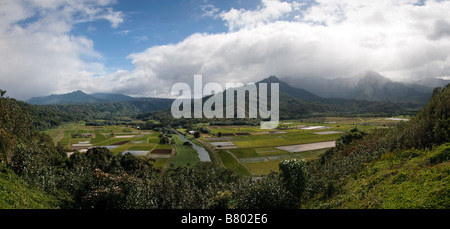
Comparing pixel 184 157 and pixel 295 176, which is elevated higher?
pixel 295 176

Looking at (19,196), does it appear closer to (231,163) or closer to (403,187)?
(403,187)

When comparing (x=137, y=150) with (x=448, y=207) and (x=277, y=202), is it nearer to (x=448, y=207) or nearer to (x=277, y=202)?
(x=277, y=202)

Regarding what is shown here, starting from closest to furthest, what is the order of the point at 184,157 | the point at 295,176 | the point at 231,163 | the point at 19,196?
the point at 19,196 → the point at 295,176 → the point at 231,163 → the point at 184,157

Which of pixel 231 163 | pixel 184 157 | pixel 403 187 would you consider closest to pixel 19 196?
pixel 403 187

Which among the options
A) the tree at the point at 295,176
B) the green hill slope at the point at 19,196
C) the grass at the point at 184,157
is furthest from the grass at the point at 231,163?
the green hill slope at the point at 19,196

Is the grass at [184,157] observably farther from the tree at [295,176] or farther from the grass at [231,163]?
the tree at [295,176]

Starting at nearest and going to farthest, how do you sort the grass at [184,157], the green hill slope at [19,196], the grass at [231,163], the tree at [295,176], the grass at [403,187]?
the grass at [403,187] < the green hill slope at [19,196] < the tree at [295,176] < the grass at [231,163] < the grass at [184,157]

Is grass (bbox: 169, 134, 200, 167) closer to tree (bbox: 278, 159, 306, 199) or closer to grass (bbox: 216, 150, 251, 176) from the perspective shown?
grass (bbox: 216, 150, 251, 176)

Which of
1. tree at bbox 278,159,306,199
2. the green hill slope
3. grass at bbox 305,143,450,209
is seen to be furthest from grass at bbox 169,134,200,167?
grass at bbox 305,143,450,209
